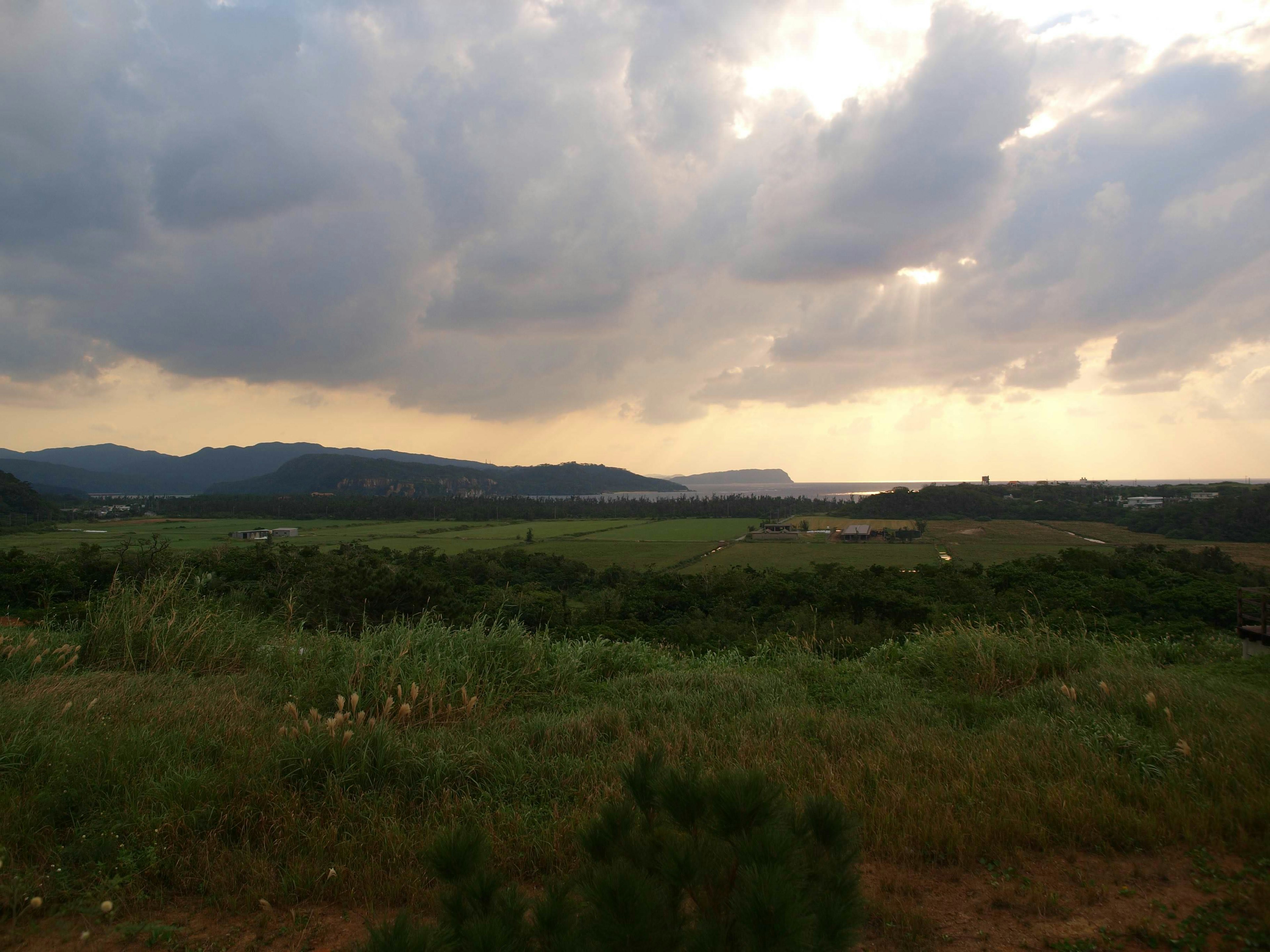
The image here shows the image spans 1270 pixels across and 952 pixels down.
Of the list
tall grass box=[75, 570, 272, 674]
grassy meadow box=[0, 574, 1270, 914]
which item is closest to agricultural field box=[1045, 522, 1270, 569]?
grassy meadow box=[0, 574, 1270, 914]

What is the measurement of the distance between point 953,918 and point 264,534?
5318 centimetres

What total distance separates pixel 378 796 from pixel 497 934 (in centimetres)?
271

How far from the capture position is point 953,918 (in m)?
2.78

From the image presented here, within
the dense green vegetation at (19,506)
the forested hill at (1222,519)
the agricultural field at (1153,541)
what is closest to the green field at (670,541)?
the agricultural field at (1153,541)

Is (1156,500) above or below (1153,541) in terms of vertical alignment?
above

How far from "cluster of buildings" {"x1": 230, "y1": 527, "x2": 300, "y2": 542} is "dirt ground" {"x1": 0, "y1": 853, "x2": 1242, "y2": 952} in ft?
131

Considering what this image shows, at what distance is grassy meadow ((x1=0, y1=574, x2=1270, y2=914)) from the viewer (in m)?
3.19

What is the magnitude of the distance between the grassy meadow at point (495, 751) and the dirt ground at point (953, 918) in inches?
5.1

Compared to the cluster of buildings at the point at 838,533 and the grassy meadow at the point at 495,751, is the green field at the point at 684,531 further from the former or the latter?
the grassy meadow at the point at 495,751

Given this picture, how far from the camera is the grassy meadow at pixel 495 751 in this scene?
10.5 ft

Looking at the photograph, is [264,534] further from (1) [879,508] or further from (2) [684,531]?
(1) [879,508]

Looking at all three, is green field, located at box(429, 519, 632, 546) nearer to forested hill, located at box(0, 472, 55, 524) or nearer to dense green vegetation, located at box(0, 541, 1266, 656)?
forested hill, located at box(0, 472, 55, 524)

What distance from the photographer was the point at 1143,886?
115 inches

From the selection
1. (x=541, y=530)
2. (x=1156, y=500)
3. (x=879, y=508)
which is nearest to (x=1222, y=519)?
(x=1156, y=500)
